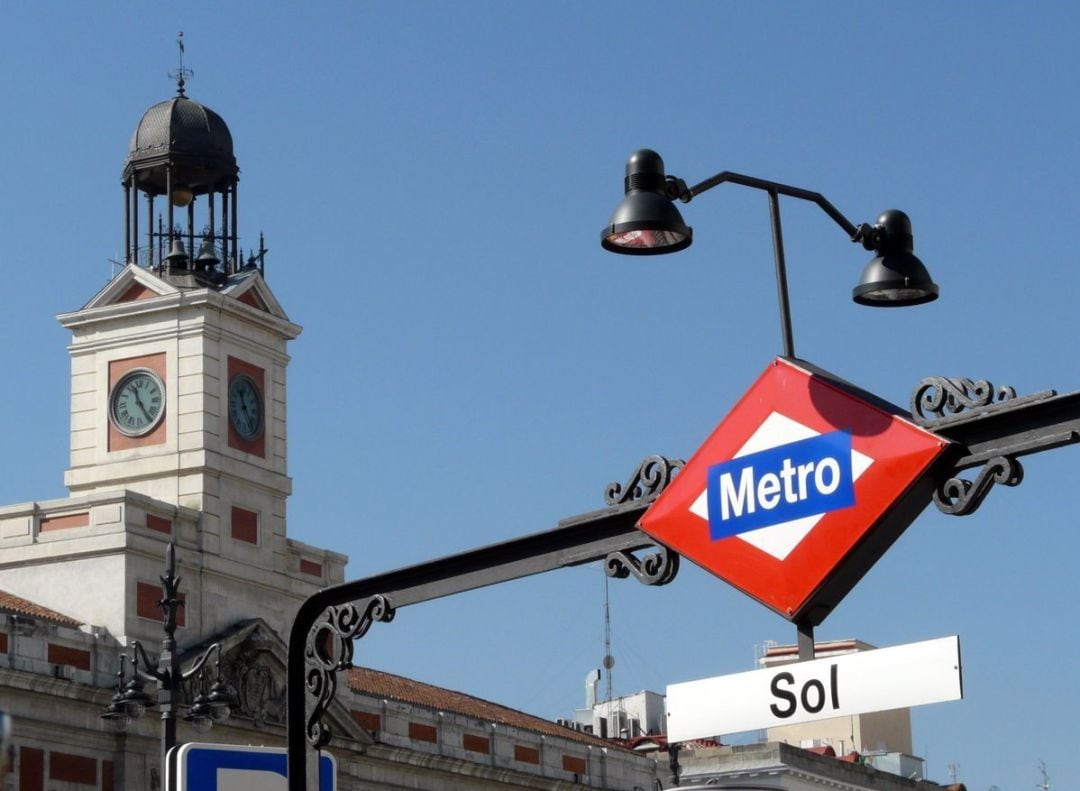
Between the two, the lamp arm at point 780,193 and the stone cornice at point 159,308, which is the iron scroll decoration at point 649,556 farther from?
the stone cornice at point 159,308

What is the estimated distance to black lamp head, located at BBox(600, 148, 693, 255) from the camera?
8.77 metres

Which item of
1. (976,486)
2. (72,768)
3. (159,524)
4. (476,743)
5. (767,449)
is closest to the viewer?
(976,486)

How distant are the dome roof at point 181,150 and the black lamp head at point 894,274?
119 feet

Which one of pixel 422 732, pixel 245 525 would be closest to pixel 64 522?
pixel 245 525

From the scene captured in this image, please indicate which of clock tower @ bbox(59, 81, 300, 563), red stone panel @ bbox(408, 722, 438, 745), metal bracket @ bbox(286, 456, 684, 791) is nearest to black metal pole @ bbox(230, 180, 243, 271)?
clock tower @ bbox(59, 81, 300, 563)

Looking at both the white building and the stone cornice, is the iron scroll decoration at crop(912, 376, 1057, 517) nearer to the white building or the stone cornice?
the white building

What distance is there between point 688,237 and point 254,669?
3605 centimetres

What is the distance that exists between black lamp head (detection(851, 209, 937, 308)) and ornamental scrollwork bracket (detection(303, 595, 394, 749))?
2348 millimetres

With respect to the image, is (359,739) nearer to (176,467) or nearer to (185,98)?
(176,467)

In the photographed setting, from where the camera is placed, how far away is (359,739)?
47.1 metres

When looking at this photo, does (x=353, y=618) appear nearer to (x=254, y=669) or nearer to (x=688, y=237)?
(x=688, y=237)

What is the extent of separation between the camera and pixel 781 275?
9141mm

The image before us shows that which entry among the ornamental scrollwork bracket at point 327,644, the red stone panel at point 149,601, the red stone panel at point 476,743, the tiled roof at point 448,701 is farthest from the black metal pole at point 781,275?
the red stone panel at point 476,743

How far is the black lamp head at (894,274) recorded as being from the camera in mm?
8898
